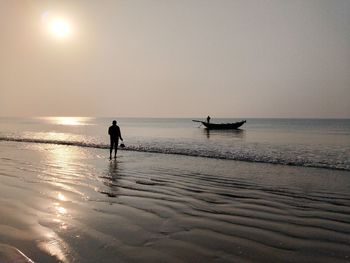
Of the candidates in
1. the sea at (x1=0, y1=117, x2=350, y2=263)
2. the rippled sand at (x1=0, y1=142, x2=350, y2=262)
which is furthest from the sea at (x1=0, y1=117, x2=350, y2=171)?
the rippled sand at (x1=0, y1=142, x2=350, y2=262)

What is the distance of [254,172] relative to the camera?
44.5ft

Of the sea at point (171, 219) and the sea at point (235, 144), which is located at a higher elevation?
the sea at point (235, 144)

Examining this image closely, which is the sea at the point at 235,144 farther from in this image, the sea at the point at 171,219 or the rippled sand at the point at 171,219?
the rippled sand at the point at 171,219

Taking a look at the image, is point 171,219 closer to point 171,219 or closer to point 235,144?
point 171,219

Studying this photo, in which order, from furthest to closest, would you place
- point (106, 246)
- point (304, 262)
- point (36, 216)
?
point (36, 216), point (106, 246), point (304, 262)

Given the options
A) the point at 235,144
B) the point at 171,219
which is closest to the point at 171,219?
the point at 171,219

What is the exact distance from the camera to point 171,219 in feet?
21.0

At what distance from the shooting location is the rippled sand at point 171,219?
4672 mm

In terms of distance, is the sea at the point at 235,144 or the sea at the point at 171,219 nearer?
the sea at the point at 171,219

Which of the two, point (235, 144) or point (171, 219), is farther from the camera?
point (235, 144)

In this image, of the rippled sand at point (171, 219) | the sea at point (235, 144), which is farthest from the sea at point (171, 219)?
the sea at point (235, 144)

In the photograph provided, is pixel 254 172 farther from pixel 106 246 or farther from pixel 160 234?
pixel 106 246

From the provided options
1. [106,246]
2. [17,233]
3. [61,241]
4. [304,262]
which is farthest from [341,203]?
[17,233]

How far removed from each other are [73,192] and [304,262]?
5.97 metres
